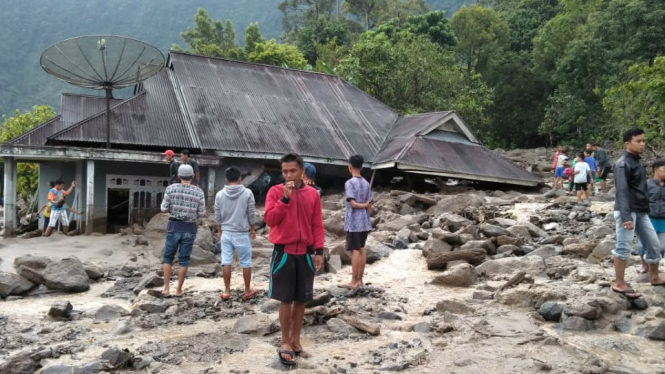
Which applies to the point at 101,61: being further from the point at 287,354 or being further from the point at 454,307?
the point at 287,354

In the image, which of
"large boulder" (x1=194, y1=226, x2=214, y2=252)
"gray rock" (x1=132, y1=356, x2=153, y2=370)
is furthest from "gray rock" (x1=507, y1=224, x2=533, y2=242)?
"gray rock" (x1=132, y1=356, x2=153, y2=370)

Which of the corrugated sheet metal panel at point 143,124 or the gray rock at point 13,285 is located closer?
the gray rock at point 13,285

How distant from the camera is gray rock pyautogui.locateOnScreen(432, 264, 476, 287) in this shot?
288 inches

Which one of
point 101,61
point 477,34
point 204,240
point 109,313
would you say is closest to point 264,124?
point 101,61

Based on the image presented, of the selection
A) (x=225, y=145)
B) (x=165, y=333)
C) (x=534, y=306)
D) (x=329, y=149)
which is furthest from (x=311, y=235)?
(x=329, y=149)

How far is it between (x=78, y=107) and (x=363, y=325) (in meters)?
16.2

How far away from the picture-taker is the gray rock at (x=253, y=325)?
5270mm

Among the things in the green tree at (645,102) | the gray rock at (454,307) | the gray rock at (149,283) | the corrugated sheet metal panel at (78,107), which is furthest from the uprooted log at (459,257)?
the corrugated sheet metal panel at (78,107)

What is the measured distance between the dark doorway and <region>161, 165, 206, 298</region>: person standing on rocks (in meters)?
9.20

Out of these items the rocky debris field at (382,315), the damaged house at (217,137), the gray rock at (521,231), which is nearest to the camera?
the rocky debris field at (382,315)

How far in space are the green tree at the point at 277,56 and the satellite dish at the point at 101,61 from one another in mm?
18541

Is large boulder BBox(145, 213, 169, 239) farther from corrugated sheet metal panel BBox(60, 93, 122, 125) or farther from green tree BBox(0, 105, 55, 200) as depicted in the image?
green tree BBox(0, 105, 55, 200)

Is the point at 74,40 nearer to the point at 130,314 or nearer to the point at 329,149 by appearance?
the point at 329,149

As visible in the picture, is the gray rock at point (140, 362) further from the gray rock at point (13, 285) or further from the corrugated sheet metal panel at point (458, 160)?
the corrugated sheet metal panel at point (458, 160)
